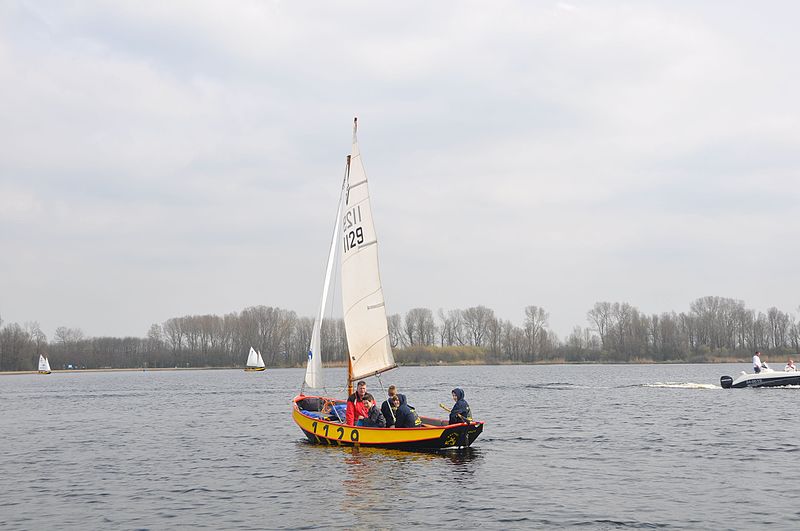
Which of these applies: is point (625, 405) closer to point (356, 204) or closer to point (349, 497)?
point (356, 204)

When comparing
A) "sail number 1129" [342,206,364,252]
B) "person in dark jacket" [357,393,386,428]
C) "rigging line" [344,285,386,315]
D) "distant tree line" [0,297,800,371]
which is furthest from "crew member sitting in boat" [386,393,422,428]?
"distant tree line" [0,297,800,371]

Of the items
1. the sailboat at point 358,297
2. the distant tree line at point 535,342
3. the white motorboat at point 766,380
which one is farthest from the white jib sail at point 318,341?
the distant tree line at point 535,342

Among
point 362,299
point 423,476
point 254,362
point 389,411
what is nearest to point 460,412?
point 389,411

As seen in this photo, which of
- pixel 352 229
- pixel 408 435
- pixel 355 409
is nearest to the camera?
pixel 408 435

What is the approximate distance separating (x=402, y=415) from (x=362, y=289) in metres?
5.52

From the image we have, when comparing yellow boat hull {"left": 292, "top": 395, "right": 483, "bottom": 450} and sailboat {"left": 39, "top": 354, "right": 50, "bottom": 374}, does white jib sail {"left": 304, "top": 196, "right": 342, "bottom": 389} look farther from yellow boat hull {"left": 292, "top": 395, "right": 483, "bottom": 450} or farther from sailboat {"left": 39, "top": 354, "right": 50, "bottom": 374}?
sailboat {"left": 39, "top": 354, "right": 50, "bottom": 374}

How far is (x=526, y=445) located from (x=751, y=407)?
896 inches

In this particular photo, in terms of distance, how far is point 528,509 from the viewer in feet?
66.8

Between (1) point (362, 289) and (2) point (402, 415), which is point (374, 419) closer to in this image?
(2) point (402, 415)

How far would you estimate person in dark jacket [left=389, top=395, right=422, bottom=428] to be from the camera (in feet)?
95.9

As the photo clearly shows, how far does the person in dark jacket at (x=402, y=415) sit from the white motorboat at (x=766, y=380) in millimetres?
40024

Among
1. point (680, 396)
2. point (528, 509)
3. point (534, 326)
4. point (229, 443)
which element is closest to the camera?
point (528, 509)

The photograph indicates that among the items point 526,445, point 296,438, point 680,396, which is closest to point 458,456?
point 526,445

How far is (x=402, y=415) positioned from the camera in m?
29.4
